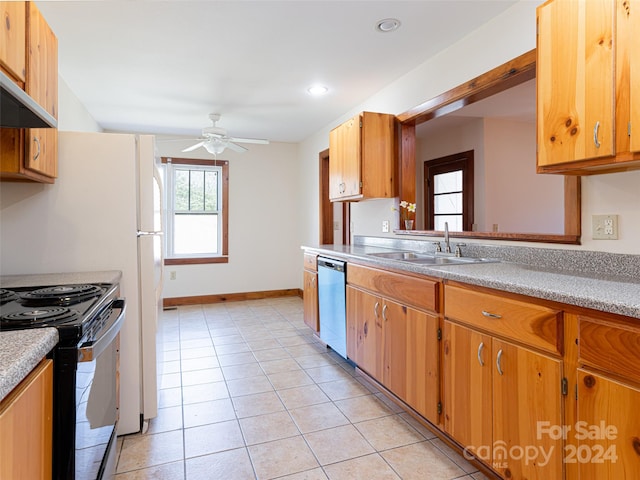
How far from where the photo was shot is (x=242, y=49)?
272 centimetres

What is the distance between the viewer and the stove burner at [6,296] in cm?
145

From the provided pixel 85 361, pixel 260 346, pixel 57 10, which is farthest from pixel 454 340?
pixel 57 10

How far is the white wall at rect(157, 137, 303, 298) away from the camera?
5.59 meters

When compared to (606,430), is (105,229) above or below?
above

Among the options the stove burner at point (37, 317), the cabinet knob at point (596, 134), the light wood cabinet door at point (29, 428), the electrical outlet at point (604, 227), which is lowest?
the light wood cabinet door at point (29, 428)

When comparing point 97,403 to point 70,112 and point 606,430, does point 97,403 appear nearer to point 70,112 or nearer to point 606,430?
point 606,430

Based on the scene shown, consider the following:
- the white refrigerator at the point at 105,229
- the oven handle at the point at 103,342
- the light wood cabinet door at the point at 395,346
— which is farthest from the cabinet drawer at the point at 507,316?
the white refrigerator at the point at 105,229

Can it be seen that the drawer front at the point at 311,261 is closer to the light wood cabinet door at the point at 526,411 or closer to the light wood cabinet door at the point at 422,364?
the light wood cabinet door at the point at 422,364

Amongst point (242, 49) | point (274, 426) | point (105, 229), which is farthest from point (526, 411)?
point (242, 49)

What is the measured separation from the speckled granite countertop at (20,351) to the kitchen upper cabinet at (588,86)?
6.33 feet

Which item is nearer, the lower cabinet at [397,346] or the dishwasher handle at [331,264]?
the lower cabinet at [397,346]

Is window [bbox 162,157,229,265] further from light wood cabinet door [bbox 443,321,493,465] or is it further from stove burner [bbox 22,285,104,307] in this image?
light wood cabinet door [bbox 443,321,493,465]

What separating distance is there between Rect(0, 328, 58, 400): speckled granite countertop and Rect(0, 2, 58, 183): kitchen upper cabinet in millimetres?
989

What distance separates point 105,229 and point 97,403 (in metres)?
1.07
